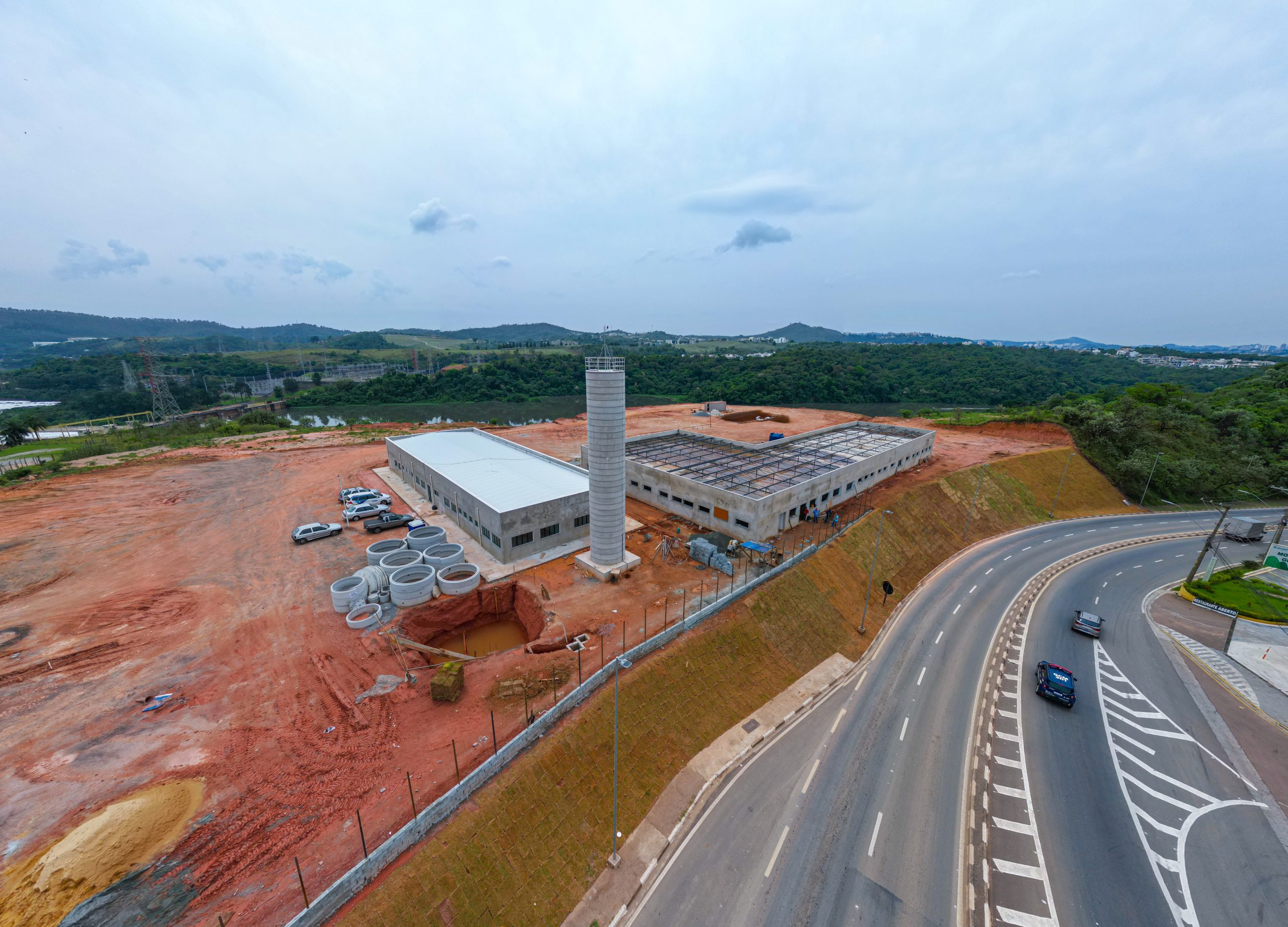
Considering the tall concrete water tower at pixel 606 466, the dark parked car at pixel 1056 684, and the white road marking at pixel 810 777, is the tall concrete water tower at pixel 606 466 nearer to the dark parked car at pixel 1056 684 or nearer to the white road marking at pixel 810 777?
A: the white road marking at pixel 810 777

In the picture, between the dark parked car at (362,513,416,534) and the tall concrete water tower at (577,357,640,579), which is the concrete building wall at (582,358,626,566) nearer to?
the tall concrete water tower at (577,357,640,579)

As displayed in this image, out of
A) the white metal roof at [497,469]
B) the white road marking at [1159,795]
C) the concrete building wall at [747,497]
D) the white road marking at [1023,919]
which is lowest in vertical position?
the white road marking at [1023,919]

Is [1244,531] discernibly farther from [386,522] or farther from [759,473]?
[386,522]

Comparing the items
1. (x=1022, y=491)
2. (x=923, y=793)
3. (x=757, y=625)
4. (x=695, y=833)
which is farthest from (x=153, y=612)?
(x=1022, y=491)

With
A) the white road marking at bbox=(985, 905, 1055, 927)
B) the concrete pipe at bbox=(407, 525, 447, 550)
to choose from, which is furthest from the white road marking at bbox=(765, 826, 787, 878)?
the concrete pipe at bbox=(407, 525, 447, 550)

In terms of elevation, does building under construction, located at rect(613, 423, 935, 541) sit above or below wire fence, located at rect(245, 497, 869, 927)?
above


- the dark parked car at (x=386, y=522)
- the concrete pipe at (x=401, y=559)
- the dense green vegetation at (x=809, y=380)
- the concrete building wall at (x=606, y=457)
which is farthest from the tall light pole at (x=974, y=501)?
the dense green vegetation at (x=809, y=380)

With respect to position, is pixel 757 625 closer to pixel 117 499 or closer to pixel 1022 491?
pixel 1022 491
